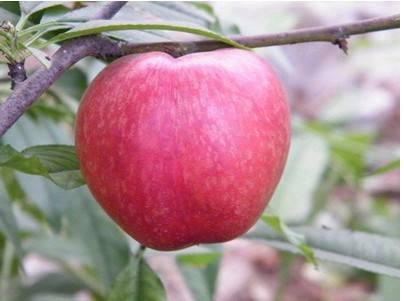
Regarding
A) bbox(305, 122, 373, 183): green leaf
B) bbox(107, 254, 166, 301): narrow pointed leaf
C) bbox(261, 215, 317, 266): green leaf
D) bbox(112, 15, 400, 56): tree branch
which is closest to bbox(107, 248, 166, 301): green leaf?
bbox(107, 254, 166, 301): narrow pointed leaf

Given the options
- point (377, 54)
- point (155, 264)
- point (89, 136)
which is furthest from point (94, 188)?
point (377, 54)

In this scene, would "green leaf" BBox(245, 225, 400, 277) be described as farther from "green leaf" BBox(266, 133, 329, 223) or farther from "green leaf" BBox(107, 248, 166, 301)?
"green leaf" BBox(266, 133, 329, 223)

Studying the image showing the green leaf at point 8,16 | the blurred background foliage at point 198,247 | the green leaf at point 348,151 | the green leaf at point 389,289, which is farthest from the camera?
the green leaf at point 348,151

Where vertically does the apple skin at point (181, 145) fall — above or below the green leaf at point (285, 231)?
above

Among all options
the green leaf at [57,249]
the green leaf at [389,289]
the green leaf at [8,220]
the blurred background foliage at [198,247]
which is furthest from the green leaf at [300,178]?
the green leaf at [8,220]

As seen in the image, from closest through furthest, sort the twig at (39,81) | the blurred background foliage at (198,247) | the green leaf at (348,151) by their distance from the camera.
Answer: the twig at (39,81) < the blurred background foliage at (198,247) < the green leaf at (348,151)

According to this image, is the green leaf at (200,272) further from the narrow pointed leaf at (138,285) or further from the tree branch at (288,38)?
the tree branch at (288,38)

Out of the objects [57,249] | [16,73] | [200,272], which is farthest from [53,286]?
[16,73]

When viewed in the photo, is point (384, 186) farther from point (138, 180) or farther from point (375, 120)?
point (138, 180)
